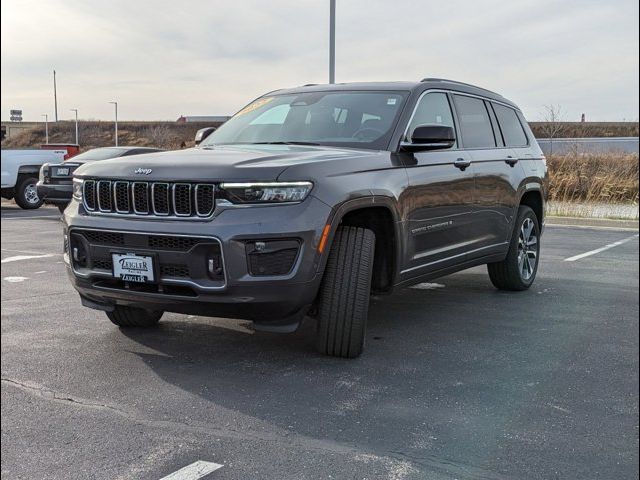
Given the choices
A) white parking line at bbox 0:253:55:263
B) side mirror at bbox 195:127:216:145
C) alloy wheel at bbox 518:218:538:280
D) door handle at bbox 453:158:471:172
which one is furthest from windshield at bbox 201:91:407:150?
white parking line at bbox 0:253:55:263

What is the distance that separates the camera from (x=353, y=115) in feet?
16.9

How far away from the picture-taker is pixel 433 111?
5.38m

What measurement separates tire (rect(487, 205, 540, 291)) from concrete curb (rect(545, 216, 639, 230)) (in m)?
7.22

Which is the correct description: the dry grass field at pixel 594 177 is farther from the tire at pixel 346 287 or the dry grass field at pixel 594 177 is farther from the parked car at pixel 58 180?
the tire at pixel 346 287

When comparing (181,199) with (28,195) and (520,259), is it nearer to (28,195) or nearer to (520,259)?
(520,259)

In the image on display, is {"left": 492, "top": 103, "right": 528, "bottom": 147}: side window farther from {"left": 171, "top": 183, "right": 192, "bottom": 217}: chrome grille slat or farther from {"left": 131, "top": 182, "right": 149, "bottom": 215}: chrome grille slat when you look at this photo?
{"left": 131, "top": 182, "right": 149, "bottom": 215}: chrome grille slat

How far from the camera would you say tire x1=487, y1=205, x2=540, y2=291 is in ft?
21.4

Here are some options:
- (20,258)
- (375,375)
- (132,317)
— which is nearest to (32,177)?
(20,258)

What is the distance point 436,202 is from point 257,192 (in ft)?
5.60

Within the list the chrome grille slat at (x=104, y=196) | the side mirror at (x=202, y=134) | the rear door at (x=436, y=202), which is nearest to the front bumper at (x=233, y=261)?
the chrome grille slat at (x=104, y=196)

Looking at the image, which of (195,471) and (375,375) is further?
(375,375)

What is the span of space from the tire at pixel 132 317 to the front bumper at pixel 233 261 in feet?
2.86

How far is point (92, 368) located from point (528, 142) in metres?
4.80

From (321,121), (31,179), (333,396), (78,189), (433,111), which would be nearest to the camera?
(333,396)
